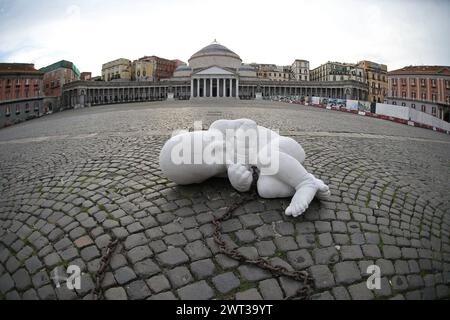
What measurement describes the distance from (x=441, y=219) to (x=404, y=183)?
1.39 m

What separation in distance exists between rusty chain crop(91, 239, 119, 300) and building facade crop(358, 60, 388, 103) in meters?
92.4

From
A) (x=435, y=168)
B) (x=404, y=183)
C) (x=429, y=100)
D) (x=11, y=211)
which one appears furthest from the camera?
(x=429, y=100)

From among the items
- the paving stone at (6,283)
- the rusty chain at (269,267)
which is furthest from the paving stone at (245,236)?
the paving stone at (6,283)

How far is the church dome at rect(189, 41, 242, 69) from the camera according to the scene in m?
77.9

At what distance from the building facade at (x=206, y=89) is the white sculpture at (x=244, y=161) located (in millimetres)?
65774

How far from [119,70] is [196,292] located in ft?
340

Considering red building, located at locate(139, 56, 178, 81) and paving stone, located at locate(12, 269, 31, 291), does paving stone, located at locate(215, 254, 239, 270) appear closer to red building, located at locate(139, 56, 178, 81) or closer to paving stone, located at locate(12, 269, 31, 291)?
paving stone, located at locate(12, 269, 31, 291)

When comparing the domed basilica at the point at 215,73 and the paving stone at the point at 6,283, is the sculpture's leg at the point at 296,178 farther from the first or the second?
the domed basilica at the point at 215,73

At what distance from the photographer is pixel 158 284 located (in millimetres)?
2305

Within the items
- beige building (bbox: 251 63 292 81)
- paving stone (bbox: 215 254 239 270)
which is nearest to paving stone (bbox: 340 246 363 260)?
paving stone (bbox: 215 254 239 270)

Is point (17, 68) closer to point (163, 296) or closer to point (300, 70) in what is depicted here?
point (163, 296)

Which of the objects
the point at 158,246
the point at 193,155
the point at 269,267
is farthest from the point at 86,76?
the point at 269,267
